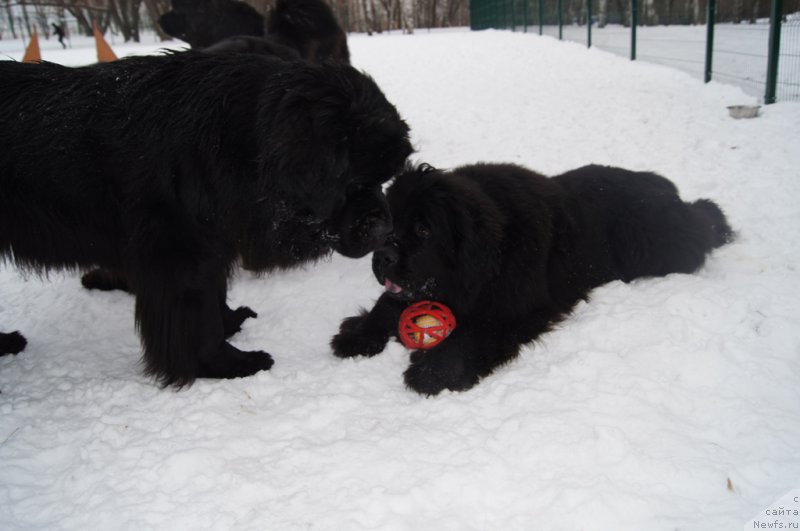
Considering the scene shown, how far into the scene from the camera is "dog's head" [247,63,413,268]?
2094mm

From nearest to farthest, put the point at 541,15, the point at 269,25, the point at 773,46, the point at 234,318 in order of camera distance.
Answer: the point at 234,318
the point at 269,25
the point at 773,46
the point at 541,15

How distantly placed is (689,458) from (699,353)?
67cm

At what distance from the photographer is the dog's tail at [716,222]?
3406mm

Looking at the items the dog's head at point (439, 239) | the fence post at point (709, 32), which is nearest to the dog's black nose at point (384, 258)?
the dog's head at point (439, 239)

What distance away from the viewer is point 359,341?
2.79 metres

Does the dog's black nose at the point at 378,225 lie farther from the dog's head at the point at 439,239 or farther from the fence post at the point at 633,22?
the fence post at the point at 633,22

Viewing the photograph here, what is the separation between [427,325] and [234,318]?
115 centimetres

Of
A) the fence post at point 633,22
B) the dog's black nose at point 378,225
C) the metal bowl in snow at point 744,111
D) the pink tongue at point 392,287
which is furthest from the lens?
the fence post at point 633,22

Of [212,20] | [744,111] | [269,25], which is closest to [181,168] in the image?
[269,25]

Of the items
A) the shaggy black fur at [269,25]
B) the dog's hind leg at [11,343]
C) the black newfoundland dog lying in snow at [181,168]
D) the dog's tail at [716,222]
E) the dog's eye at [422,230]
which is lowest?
the dog's hind leg at [11,343]

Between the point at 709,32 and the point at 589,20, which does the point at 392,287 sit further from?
the point at 589,20

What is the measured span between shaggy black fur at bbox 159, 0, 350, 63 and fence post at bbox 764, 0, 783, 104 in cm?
482

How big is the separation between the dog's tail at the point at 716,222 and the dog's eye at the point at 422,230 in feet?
6.11

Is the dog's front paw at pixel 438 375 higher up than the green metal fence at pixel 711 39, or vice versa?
the green metal fence at pixel 711 39
